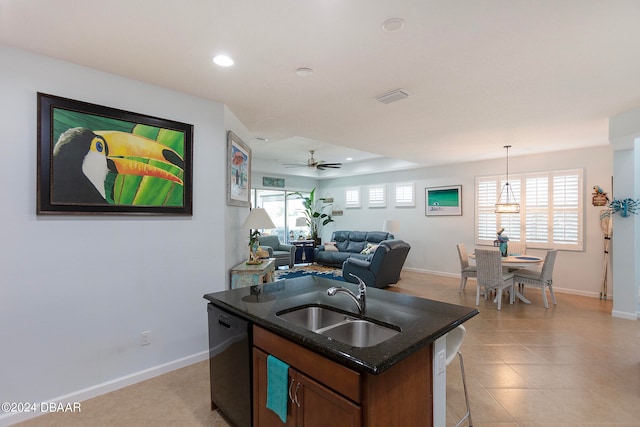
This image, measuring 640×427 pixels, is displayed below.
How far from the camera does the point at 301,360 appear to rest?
57.7 inches

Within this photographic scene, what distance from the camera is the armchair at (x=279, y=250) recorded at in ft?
25.2

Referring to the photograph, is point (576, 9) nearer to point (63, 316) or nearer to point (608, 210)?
point (63, 316)

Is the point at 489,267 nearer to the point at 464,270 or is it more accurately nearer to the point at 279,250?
the point at 464,270

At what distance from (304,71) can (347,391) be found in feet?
A: 7.31

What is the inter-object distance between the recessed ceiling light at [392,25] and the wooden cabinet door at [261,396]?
6.84 ft

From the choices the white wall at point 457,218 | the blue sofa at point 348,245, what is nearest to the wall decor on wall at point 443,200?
the white wall at point 457,218

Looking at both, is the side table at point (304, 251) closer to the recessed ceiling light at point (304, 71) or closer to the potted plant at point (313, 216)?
the potted plant at point (313, 216)

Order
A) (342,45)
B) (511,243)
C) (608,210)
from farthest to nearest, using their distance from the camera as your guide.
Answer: (511,243) < (608,210) < (342,45)

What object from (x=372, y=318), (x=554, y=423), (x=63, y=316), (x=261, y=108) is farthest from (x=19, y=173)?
(x=554, y=423)

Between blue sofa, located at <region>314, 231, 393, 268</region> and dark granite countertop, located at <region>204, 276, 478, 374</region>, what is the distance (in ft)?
17.1

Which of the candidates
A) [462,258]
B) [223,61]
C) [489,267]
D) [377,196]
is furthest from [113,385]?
Result: [377,196]

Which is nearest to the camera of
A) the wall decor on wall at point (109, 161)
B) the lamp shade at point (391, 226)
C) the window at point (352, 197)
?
the wall decor on wall at point (109, 161)

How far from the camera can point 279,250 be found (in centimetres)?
801

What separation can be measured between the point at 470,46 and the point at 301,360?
2273 millimetres
